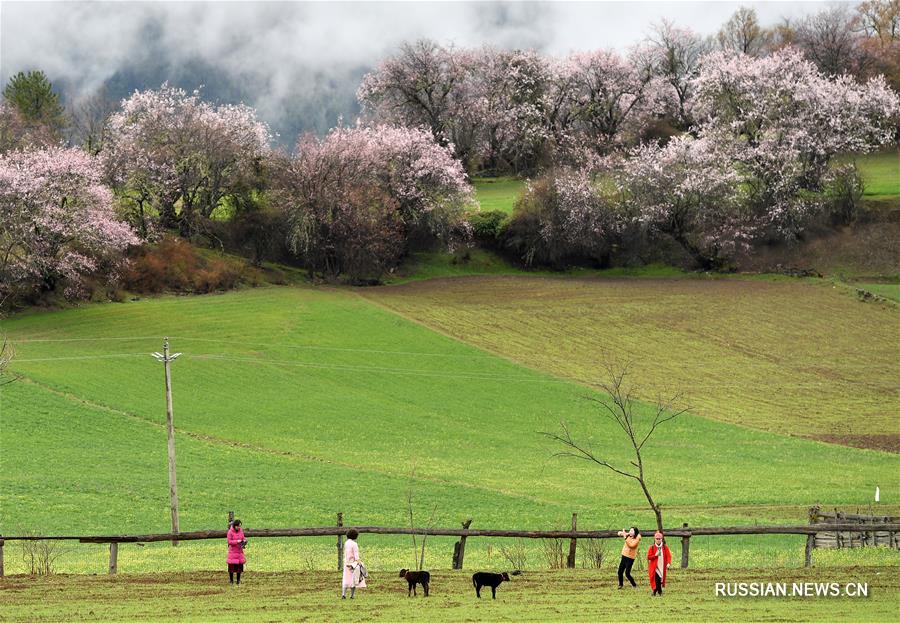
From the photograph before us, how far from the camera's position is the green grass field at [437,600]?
66.6 feet

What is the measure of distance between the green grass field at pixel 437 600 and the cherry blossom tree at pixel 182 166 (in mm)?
59732

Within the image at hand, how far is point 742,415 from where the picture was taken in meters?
57.2

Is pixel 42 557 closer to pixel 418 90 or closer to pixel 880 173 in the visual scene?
pixel 418 90

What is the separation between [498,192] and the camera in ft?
350

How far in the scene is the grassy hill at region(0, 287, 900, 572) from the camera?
38.4 m

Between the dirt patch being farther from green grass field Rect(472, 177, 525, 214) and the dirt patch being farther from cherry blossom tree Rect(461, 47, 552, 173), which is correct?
cherry blossom tree Rect(461, 47, 552, 173)

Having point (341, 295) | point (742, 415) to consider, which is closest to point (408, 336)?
point (341, 295)

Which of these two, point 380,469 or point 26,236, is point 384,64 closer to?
point 26,236

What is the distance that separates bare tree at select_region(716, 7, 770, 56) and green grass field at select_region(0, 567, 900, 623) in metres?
131

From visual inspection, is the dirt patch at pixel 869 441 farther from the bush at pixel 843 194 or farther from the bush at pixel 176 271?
the bush at pixel 176 271

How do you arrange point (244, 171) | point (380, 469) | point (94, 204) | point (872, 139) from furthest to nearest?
point (872, 139) → point (244, 171) → point (94, 204) → point (380, 469)

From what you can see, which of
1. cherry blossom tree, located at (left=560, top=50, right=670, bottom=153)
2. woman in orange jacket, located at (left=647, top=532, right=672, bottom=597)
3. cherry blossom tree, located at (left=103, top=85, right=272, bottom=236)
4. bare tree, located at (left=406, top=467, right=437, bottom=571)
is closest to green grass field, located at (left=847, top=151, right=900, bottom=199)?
cherry blossom tree, located at (left=560, top=50, right=670, bottom=153)

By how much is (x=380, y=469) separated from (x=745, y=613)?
90.6 ft

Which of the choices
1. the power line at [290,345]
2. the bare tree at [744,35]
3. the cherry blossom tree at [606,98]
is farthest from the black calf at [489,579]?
the bare tree at [744,35]
